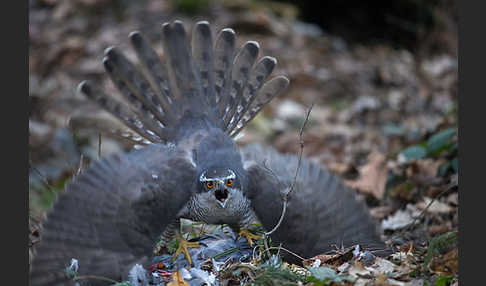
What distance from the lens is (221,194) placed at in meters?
4.40

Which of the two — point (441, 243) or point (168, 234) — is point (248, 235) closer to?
point (168, 234)

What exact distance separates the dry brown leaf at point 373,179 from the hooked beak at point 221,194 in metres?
2.38

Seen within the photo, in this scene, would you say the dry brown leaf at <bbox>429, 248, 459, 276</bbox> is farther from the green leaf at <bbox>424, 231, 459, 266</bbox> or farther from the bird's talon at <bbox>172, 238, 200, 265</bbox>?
the bird's talon at <bbox>172, 238, 200, 265</bbox>

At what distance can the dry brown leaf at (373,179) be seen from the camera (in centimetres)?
621

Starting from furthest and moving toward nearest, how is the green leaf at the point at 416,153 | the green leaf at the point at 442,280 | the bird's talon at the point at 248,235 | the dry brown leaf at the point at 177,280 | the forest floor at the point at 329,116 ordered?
the green leaf at the point at 416,153
the forest floor at the point at 329,116
the bird's talon at the point at 248,235
the dry brown leaf at the point at 177,280
the green leaf at the point at 442,280

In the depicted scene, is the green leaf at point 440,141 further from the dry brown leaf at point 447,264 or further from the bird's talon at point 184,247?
the bird's talon at point 184,247

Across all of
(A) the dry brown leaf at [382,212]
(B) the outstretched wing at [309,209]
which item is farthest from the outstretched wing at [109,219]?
(A) the dry brown leaf at [382,212]

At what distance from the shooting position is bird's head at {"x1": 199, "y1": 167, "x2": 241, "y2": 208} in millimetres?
4414

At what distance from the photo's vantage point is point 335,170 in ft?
23.3

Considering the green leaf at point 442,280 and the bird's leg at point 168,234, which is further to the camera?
the bird's leg at point 168,234

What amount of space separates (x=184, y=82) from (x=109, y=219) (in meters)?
1.71

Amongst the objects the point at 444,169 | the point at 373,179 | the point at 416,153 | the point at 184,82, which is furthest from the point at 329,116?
the point at 184,82

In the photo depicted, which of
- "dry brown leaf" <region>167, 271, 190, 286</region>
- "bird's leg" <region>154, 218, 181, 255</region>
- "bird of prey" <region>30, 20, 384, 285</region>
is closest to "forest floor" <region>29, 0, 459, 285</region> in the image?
"bird of prey" <region>30, 20, 384, 285</region>

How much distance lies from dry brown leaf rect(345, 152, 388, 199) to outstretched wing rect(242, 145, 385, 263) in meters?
1.36
